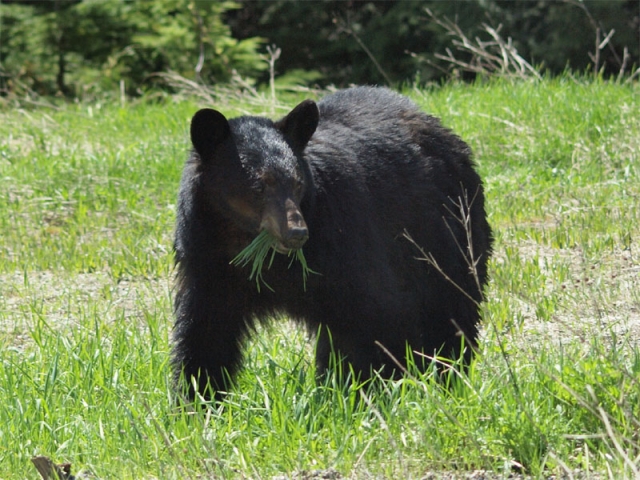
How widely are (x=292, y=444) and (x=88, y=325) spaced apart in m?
1.97

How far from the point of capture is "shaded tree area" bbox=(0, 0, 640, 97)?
560 inches

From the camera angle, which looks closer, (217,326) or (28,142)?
(217,326)

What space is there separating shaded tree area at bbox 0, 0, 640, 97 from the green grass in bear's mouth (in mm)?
9181

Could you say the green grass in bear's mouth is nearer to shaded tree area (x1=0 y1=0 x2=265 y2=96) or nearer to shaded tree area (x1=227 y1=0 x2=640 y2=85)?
shaded tree area (x1=227 y1=0 x2=640 y2=85)

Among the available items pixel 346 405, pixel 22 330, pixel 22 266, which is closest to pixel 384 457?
pixel 346 405

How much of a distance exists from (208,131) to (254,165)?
27 cm

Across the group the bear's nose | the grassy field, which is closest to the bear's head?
the bear's nose

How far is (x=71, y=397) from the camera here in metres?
4.47

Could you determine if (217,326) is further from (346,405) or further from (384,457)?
(384,457)

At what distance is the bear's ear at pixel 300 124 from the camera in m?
4.56

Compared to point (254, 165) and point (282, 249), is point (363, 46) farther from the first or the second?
point (282, 249)

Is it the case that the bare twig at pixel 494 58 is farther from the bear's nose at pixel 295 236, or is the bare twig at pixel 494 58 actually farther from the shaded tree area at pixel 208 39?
the bear's nose at pixel 295 236

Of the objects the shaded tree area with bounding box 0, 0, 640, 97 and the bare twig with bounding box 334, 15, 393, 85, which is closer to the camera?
the bare twig with bounding box 334, 15, 393, 85

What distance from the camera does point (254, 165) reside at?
439cm
